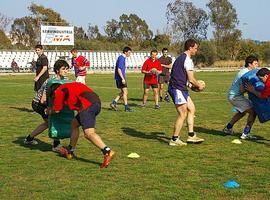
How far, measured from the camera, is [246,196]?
5.77 m

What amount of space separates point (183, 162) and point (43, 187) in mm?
2404

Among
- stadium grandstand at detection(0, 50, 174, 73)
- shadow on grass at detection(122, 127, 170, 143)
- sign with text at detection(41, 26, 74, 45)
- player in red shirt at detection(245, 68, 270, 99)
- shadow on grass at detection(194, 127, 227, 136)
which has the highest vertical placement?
sign with text at detection(41, 26, 74, 45)

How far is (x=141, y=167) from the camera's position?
730 cm

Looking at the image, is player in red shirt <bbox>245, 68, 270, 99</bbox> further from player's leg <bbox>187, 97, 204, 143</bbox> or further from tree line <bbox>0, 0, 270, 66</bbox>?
tree line <bbox>0, 0, 270, 66</bbox>

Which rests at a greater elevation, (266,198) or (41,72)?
(41,72)

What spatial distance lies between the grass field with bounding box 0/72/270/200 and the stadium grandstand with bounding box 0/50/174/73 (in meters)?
45.5

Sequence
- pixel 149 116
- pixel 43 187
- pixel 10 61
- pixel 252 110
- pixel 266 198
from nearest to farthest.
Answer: pixel 266 198 → pixel 43 187 → pixel 252 110 → pixel 149 116 → pixel 10 61

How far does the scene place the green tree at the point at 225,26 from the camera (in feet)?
282

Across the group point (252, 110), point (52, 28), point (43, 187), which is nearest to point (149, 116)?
point (252, 110)

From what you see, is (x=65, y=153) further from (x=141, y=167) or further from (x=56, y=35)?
(x=56, y=35)

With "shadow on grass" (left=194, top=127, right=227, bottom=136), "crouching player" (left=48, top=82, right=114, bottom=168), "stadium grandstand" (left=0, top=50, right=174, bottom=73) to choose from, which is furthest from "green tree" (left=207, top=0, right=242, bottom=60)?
"crouching player" (left=48, top=82, right=114, bottom=168)

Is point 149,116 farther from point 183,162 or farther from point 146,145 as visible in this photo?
point 183,162

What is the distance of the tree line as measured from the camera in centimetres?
7969

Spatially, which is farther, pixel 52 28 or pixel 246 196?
pixel 52 28
